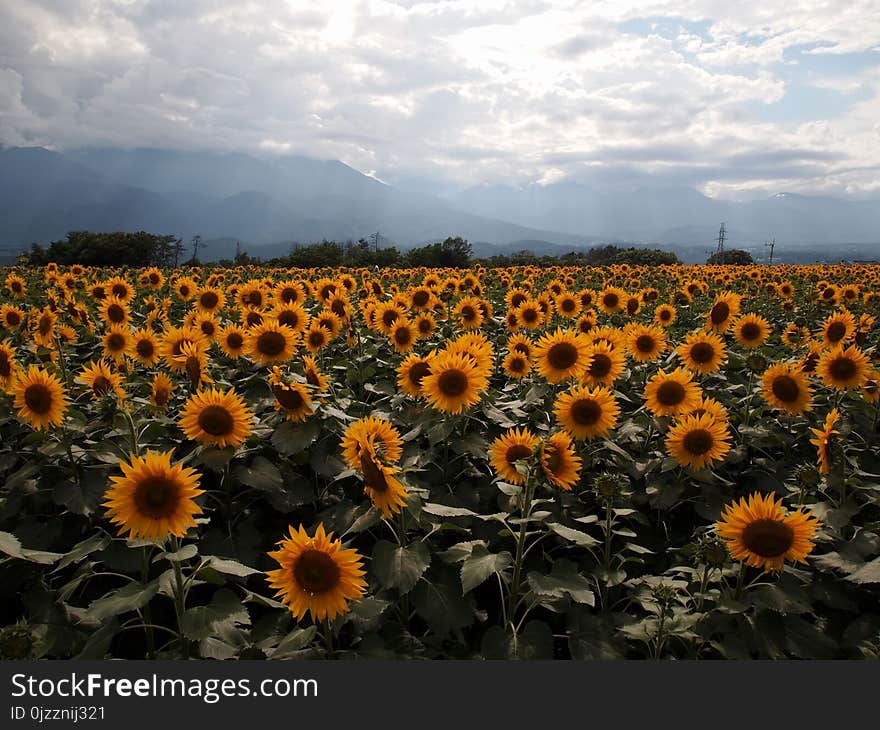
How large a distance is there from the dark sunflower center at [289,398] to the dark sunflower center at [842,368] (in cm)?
464

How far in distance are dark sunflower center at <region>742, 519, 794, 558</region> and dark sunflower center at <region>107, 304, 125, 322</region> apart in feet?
23.6

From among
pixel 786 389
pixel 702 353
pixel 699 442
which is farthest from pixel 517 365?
pixel 786 389

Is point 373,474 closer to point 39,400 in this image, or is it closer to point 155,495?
point 155,495

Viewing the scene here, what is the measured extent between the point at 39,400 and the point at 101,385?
23.1 inches

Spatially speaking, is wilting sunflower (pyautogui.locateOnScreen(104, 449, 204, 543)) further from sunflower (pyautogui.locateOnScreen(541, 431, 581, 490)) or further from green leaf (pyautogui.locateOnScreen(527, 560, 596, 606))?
sunflower (pyautogui.locateOnScreen(541, 431, 581, 490))

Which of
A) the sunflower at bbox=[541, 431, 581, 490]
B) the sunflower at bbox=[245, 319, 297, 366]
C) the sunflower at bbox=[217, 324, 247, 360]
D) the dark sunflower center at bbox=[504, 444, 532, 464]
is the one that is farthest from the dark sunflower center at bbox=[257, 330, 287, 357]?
the sunflower at bbox=[541, 431, 581, 490]

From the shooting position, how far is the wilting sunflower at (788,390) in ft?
16.1

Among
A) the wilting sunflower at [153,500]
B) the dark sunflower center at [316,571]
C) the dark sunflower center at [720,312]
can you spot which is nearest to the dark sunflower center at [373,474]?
the dark sunflower center at [316,571]

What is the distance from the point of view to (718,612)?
3.15 metres

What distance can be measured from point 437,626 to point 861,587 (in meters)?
2.74

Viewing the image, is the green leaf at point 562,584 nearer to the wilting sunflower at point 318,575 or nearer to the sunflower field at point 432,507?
the sunflower field at point 432,507

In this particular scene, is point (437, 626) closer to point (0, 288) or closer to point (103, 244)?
point (0, 288)

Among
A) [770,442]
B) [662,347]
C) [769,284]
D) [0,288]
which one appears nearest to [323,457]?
[770,442]

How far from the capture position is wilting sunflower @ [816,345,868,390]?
5164 millimetres
